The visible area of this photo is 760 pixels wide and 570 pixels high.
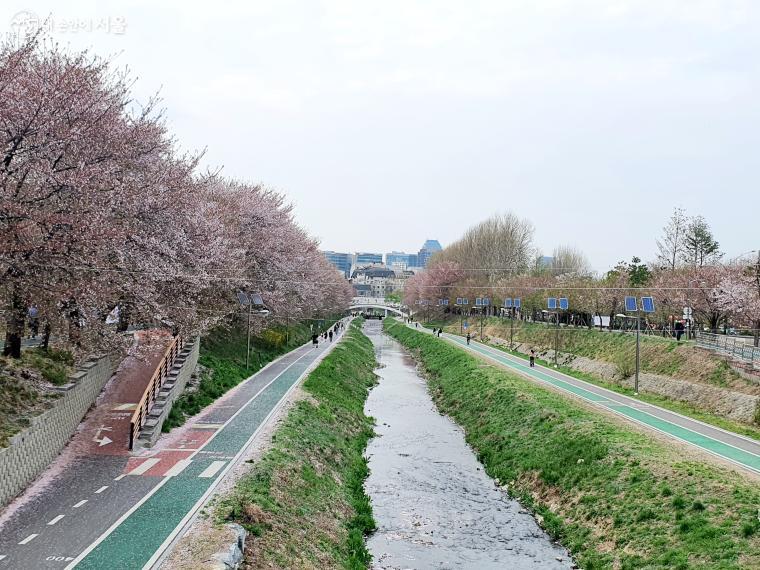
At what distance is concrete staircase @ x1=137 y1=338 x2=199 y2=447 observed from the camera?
71.2ft

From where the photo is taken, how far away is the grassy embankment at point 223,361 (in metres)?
27.6

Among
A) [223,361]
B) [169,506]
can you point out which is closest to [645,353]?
[223,361]

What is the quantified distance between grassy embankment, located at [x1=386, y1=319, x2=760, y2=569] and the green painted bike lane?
1136 centimetres

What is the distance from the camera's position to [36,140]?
59.9ft

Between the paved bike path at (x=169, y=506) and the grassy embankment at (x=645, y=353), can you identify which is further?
the grassy embankment at (x=645, y=353)

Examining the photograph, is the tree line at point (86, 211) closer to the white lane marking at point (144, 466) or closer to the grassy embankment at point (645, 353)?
the white lane marking at point (144, 466)

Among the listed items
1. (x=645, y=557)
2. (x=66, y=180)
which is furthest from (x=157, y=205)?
(x=645, y=557)

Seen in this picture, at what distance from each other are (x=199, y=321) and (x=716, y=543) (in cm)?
2557

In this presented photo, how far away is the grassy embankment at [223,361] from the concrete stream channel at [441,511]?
8.69 meters

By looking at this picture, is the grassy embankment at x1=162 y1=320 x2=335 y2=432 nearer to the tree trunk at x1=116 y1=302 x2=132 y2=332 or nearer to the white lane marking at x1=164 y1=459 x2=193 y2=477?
the white lane marking at x1=164 y1=459 x2=193 y2=477

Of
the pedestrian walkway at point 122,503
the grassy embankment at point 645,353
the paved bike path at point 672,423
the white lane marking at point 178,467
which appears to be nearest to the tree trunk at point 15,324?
the pedestrian walkway at point 122,503

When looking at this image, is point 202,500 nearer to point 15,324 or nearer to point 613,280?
point 15,324

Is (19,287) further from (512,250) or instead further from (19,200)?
(512,250)

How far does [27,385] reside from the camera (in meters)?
19.9
